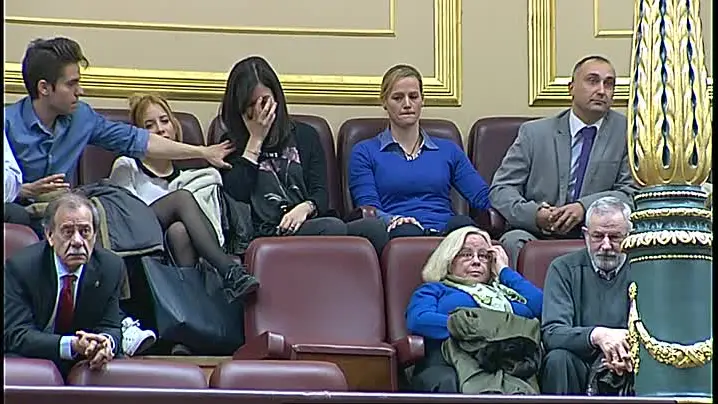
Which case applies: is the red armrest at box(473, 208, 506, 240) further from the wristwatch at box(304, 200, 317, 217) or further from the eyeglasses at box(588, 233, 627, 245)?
the eyeglasses at box(588, 233, 627, 245)

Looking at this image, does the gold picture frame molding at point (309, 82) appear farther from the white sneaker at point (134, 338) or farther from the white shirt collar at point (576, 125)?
the white sneaker at point (134, 338)

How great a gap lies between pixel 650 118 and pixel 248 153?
2.01 m

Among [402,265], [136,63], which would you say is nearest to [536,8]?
[136,63]

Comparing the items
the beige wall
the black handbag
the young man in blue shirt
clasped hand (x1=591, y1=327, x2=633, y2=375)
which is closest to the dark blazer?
the black handbag

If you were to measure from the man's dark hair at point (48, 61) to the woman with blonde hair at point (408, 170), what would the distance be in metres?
1.08

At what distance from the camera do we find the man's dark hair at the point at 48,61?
16.7 feet

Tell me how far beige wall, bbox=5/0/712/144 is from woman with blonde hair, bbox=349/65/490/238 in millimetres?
740

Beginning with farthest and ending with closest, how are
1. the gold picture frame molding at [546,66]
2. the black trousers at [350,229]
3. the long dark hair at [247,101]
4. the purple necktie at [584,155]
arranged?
the gold picture frame molding at [546,66], the purple necktie at [584,155], the long dark hair at [247,101], the black trousers at [350,229]

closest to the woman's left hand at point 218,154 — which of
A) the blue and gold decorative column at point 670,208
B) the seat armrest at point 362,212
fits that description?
the seat armrest at point 362,212

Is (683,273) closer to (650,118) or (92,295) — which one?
(650,118)

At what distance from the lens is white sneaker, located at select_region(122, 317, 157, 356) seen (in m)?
4.47

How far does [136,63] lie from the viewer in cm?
637

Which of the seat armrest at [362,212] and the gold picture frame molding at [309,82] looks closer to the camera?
the seat armrest at [362,212]

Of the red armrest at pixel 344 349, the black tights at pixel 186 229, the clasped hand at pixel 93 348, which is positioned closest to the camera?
the clasped hand at pixel 93 348
